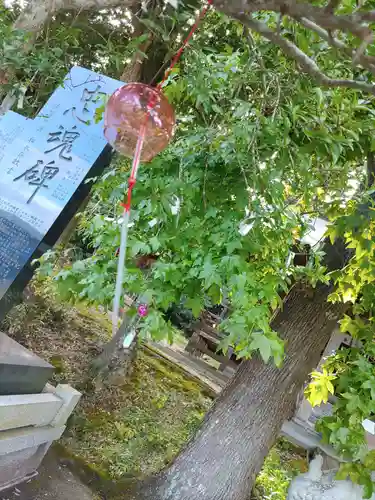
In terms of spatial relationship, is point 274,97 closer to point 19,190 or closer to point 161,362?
point 19,190

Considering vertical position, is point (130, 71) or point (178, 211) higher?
point (130, 71)

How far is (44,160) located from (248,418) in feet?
10.3

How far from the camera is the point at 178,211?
285 centimetres

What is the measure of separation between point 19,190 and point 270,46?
2740 millimetres

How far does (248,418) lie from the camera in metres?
4.12

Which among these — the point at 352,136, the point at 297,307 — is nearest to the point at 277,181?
the point at 352,136

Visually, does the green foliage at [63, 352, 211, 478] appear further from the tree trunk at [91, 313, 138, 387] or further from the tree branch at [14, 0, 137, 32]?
the tree branch at [14, 0, 137, 32]

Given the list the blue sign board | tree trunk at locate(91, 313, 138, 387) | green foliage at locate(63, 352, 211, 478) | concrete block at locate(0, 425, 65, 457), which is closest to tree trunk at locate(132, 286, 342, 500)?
green foliage at locate(63, 352, 211, 478)

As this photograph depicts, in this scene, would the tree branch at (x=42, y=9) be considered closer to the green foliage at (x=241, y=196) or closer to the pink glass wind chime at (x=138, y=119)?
the green foliage at (x=241, y=196)

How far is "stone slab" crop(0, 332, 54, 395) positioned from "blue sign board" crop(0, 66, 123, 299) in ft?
2.47

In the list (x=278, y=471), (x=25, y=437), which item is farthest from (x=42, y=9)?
(x=278, y=471)

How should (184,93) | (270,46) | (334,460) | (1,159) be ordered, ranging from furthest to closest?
(1,159), (334,460), (184,93), (270,46)

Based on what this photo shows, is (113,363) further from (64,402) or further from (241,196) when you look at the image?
(241,196)

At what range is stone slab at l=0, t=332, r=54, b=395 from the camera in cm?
330
